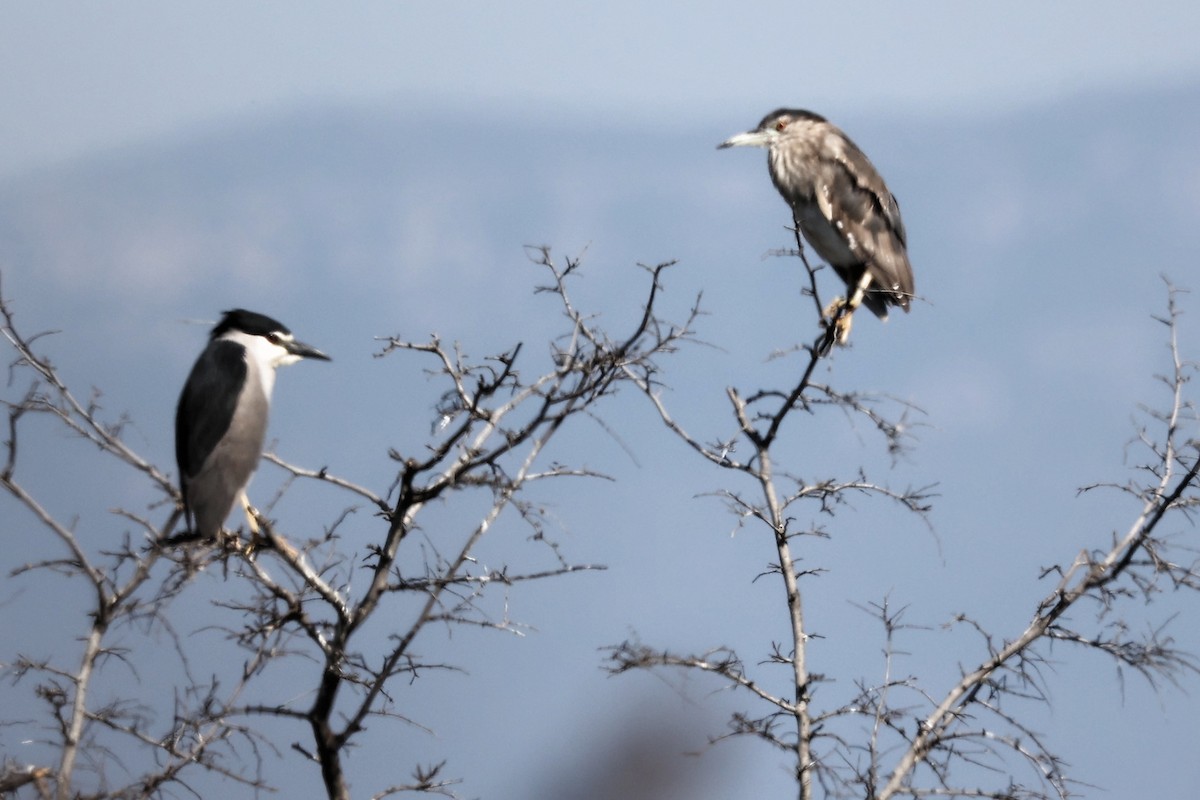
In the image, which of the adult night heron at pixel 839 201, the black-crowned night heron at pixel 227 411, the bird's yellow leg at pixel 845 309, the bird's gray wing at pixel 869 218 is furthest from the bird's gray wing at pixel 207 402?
the bird's gray wing at pixel 869 218

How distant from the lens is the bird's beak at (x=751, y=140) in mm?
8172

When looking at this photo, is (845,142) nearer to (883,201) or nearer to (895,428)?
(883,201)

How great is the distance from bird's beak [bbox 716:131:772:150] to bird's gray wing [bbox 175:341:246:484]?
3.81 m

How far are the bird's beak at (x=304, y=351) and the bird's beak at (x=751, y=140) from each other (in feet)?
11.0

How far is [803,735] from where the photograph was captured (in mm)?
4816

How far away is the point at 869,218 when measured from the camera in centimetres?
760

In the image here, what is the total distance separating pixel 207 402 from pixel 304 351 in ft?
2.10

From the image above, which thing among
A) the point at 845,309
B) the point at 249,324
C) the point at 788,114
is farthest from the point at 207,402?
the point at 788,114

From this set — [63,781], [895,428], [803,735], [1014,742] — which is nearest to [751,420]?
[895,428]

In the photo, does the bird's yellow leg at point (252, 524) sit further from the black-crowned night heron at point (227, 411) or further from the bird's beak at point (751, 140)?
the bird's beak at point (751, 140)

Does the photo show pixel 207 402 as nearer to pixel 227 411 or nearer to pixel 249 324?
pixel 227 411

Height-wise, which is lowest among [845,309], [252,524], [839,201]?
[252,524]

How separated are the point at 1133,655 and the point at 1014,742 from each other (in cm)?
56

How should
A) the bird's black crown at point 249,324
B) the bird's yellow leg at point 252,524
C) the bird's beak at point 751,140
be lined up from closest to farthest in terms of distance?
the bird's yellow leg at point 252,524 → the bird's black crown at point 249,324 → the bird's beak at point 751,140
